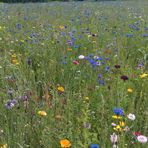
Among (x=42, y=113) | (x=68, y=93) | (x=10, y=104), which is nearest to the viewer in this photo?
(x=42, y=113)

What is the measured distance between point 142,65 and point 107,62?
336 millimetres

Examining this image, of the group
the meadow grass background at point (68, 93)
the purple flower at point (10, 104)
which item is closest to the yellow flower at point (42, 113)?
the meadow grass background at point (68, 93)

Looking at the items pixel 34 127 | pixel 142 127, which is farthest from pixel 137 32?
pixel 34 127

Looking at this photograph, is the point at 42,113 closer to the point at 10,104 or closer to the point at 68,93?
the point at 10,104

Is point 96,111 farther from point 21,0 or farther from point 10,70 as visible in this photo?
point 21,0

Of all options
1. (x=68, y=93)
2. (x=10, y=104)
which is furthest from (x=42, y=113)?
(x=68, y=93)

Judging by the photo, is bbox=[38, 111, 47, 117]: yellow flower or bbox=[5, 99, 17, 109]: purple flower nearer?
bbox=[38, 111, 47, 117]: yellow flower

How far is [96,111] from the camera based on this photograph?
8.15ft

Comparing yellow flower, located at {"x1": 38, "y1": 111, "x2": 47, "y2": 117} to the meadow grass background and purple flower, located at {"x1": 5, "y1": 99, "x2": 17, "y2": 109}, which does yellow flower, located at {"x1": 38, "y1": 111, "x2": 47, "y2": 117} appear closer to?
the meadow grass background

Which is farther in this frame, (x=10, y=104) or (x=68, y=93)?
(x=68, y=93)

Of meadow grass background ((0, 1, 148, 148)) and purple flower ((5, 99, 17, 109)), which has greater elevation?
purple flower ((5, 99, 17, 109))

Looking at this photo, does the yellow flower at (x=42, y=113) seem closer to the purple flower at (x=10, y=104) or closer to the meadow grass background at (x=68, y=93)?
the meadow grass background at (x=68, y=93)

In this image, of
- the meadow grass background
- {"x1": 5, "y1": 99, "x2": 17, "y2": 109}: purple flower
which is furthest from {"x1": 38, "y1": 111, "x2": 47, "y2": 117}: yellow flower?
{"x1": 5, "y1": 99, "x2": 17, "y2": 109}: purple flower

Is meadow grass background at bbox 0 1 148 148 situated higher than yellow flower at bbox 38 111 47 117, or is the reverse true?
yellow flower at bbox 38 111 47 117
